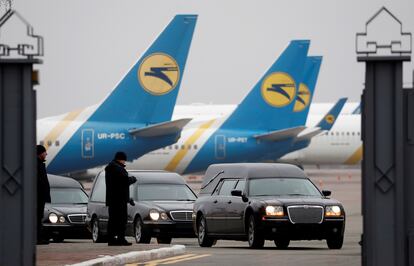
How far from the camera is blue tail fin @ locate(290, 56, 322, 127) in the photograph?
68938mm

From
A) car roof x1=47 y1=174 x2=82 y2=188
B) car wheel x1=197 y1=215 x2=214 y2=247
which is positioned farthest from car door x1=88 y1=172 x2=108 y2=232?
car wheel x1=197 y1=215 x2=214 y2=247

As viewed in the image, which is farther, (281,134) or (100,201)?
(281,134)

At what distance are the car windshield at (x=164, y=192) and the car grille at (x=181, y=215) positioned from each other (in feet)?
3.51

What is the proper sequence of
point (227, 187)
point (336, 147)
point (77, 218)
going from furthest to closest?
point (336, 147), point (77, 218), point (227, 187)

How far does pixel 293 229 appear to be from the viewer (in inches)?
968

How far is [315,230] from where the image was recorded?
80.6ft

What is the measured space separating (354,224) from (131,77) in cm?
1660

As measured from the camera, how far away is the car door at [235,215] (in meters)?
25.6

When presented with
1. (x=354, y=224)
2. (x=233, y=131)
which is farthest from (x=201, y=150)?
(x=354, y=224)

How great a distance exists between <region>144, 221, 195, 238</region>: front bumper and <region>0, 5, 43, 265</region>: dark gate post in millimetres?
12376

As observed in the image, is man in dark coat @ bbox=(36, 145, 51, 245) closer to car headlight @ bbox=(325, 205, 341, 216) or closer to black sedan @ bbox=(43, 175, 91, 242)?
black sedan @ bbox=(43, 175, 91, 242)

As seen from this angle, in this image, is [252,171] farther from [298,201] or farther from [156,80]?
[156,80]

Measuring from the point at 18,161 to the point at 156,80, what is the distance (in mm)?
35758

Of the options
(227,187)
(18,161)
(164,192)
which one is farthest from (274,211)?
(18,161)
